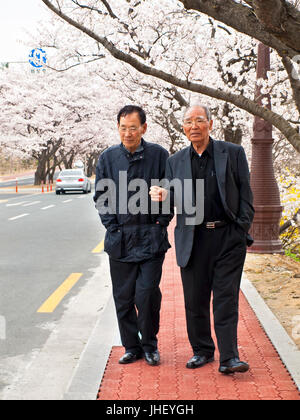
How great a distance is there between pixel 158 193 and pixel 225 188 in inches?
18.8

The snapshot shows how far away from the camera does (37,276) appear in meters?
8.84

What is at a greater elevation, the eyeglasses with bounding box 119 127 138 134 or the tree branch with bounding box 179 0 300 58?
the tree branch with bounding box 179 0 300 58

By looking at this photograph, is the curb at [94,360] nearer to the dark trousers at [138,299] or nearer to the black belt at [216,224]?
the dark trousers at [138,299]

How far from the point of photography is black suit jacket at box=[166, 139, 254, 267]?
433cm

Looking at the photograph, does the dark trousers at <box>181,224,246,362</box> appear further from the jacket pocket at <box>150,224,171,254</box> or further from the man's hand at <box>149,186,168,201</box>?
the man's hand at <box>149,186,168,201</box>

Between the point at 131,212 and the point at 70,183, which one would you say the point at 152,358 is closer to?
the point at 131,212

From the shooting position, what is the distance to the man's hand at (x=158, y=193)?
424 cm

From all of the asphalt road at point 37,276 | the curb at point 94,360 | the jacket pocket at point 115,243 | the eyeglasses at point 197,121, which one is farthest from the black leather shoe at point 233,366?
the eyeglasses at point 197,121

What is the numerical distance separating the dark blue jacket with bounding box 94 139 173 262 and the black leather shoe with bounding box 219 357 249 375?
92cm

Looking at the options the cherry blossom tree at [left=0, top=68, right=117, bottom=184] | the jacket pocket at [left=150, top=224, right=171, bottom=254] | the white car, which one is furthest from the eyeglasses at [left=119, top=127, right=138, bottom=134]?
the cherry blossom tree at [left=0, top=68, right=117, bottom=184]

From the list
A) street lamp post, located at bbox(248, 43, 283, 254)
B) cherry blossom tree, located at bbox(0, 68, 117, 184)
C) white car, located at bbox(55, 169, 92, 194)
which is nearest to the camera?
street lamp post, located at bbox(248, 43, 283, 254)

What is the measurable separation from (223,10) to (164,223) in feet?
6.21

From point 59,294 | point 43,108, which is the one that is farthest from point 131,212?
point 43,108

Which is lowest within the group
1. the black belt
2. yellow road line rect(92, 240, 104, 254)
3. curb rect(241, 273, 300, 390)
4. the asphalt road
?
yellow road line rect(92, 240, 104, 254)
